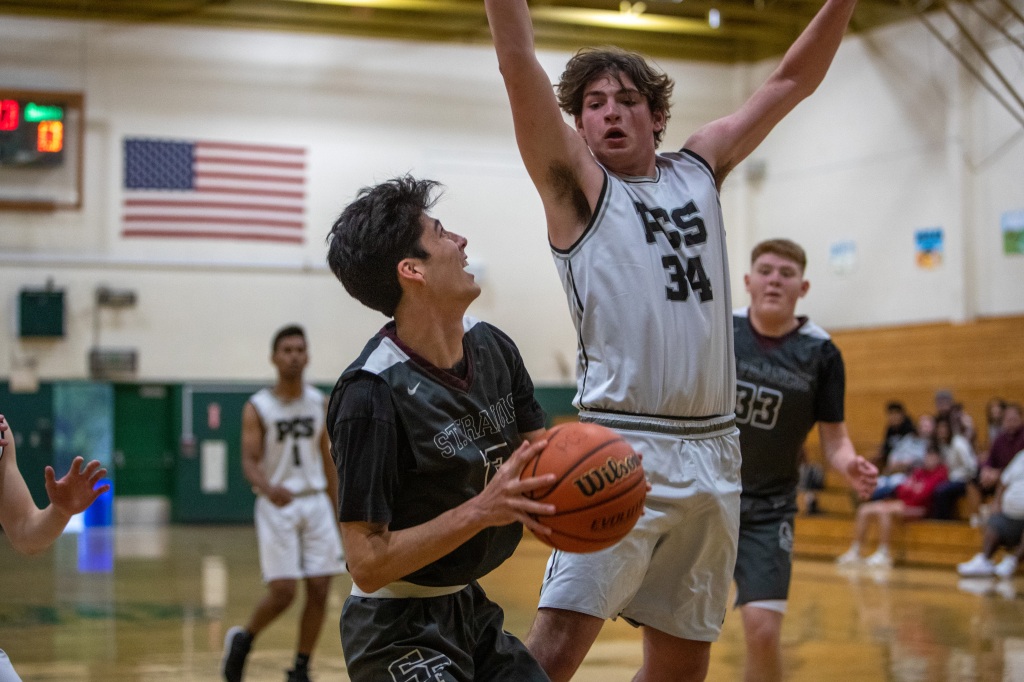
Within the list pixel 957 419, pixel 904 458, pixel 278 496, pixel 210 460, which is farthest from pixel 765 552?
pixel 210 460

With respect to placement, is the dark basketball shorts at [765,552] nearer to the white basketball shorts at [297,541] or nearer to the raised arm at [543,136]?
the raised arm at [543,136]

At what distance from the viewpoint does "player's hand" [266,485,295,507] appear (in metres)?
7.46

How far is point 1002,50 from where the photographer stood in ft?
57.6

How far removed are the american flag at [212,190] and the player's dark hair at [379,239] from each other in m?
18.1

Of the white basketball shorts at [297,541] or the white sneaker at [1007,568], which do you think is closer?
the white basketball shorts at [297,541]

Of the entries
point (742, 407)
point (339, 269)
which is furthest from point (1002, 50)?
point (339, 269)

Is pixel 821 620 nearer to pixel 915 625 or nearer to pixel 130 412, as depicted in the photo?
pixel 915 625

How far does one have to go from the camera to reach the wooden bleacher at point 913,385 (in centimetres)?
1401

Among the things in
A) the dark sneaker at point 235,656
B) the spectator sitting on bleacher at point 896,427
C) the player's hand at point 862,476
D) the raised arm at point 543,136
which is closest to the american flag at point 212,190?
the spectator sitting on bleacher at point 896,427

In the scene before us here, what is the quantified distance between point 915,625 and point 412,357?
7.00m

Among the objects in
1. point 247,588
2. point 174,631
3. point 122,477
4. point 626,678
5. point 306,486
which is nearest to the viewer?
point 626,678

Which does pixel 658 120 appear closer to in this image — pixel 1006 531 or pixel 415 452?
pixel 415 452

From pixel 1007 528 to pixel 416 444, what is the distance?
416 inches

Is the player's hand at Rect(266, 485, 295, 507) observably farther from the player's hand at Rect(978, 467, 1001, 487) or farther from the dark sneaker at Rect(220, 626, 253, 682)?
the player's hand at Rect(978, 467, 1001, 487)
